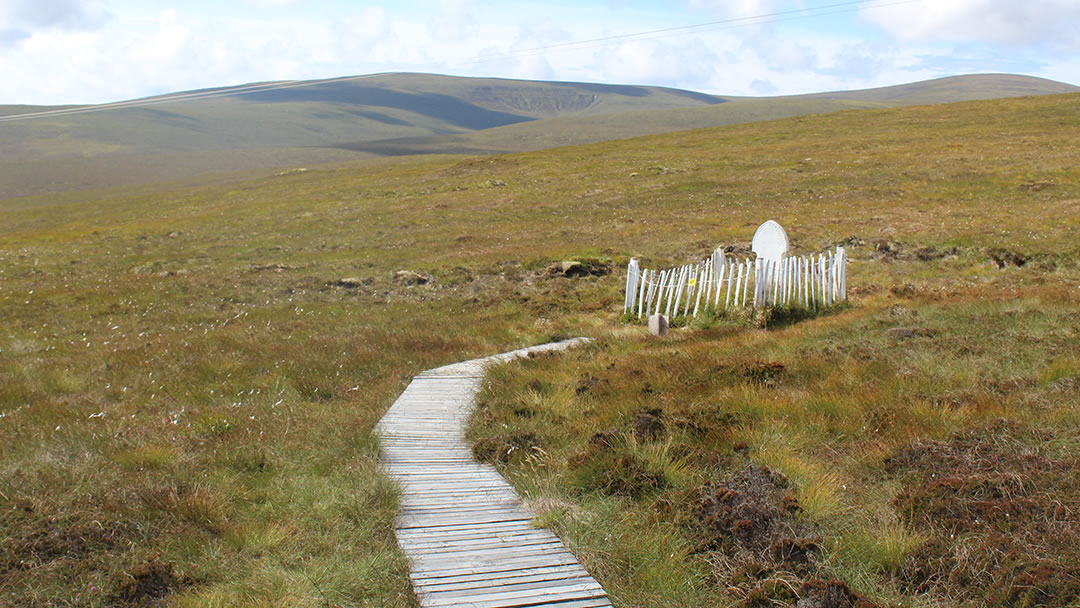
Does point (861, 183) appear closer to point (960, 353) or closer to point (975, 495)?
point (960, 353)

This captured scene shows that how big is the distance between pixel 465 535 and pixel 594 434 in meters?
2.02

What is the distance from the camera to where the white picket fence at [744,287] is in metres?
15.2

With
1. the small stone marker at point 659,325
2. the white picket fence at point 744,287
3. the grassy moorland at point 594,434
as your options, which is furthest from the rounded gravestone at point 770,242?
the small stone marker at point 659,325

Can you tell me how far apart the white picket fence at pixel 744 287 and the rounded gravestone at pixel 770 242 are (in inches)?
33.3

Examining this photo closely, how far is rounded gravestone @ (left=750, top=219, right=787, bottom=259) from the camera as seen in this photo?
55.5 feet

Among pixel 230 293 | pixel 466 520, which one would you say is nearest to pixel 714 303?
pixel 466 520

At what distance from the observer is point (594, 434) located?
735cm

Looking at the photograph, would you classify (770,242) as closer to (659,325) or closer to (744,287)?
(744,287)

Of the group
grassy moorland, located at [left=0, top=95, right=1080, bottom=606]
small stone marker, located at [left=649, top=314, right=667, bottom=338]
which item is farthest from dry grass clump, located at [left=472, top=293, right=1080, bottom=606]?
small stone marker, located at [left=649, top=314, right=667, bottom=338]

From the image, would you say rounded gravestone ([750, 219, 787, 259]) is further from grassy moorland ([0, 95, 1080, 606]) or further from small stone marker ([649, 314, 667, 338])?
small stone marker ([649, 314, 667, 338])

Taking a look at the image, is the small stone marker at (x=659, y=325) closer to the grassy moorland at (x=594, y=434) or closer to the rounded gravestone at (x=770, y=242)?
the grassy moorland at (x=594, y=434)

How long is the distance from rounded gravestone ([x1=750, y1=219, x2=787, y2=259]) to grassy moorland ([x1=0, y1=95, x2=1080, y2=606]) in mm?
2245

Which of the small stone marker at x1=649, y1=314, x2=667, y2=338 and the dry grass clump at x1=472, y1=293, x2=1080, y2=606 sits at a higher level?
the dry grass clump at x1=472, y1=293, x2=1080, y2=606

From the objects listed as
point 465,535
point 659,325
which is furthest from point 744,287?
point 465,535
